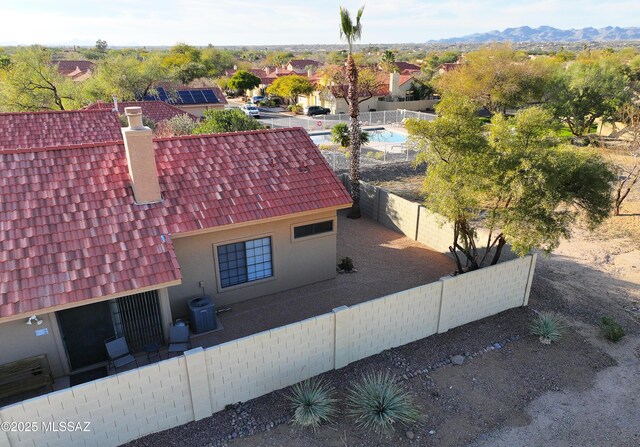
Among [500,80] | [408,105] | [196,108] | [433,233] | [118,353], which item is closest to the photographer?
[118,353]

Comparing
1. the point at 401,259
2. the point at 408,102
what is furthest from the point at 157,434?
the point at 408,102

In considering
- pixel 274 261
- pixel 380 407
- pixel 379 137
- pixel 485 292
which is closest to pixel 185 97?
pixel 379 137

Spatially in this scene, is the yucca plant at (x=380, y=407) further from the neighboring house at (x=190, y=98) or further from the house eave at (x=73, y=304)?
the neighboring house at (x=190, y=98)

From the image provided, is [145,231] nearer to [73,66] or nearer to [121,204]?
[121,204]

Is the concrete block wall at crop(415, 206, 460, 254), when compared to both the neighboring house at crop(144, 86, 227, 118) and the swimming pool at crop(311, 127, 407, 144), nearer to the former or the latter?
the swimming pool at crop(311, 127, 407, 144)

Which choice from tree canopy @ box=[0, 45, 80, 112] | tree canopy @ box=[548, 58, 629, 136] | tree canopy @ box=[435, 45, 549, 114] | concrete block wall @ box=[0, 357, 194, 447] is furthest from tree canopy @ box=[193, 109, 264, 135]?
tree canopy @ box=[435, 45, 549, 114]

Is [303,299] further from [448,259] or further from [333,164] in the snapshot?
[333,164]
